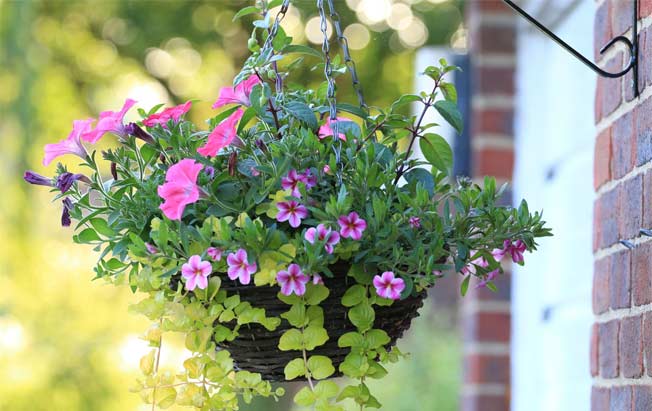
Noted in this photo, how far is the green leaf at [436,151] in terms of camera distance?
41.1 inches

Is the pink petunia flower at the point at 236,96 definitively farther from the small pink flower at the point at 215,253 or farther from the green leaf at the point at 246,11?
the small pink flower at the point at 215,253

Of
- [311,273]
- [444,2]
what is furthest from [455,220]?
[444,2]

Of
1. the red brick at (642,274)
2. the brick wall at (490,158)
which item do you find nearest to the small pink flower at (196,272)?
the red brick at (642,274)

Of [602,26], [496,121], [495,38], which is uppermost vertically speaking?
[495,38]

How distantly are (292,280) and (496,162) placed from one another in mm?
1708

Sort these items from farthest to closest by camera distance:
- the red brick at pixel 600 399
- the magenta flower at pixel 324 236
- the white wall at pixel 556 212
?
the white wall at pixel 556 212, the red brick at pixel 600 399, the magenta flower at pixel 324 236

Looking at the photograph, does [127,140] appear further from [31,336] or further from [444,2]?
[444,2]

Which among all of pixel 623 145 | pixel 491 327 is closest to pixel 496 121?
pixel 491 327

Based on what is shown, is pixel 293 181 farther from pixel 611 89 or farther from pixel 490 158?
pixel 490 158

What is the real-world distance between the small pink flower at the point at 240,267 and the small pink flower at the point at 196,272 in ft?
0.08

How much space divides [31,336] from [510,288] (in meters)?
2.67

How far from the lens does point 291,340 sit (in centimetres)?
94

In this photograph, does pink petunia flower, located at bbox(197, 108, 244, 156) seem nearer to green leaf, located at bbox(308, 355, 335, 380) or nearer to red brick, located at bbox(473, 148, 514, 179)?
green leaf, located at bbox(308, 355, 335, 380)

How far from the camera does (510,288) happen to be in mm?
2449
